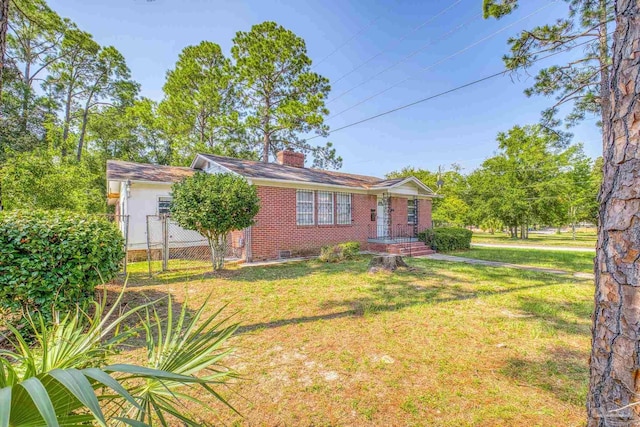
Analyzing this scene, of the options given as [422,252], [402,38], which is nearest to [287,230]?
[422,252]

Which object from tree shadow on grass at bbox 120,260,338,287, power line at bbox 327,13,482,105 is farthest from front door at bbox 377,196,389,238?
power line at bbox 327,13,482,105

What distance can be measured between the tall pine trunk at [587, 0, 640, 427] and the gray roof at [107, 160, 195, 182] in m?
12.9

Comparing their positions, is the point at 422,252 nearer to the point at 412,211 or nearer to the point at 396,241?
the point at 396,241

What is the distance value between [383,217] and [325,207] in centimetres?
408

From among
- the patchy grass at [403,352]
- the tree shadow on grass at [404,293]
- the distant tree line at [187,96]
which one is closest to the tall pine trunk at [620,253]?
the patchy grass at [403,352]

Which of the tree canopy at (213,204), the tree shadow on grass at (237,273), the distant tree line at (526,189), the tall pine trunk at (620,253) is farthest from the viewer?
the distant tree line at (526,189)

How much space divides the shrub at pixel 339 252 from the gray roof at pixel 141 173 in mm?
7009

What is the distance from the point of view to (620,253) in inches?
51.3

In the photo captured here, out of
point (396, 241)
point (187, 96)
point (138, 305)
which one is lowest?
point (138, 305)

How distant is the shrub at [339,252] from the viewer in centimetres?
1069

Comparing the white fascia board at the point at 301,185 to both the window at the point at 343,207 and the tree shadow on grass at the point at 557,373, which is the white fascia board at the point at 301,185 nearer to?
the window at the point at 343,207

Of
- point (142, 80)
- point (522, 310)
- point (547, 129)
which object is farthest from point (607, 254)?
point (142, 80)

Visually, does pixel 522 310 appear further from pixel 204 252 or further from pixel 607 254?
pixel 204 252

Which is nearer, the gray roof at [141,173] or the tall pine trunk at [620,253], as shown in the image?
the tall pine trunk at [620,253]
